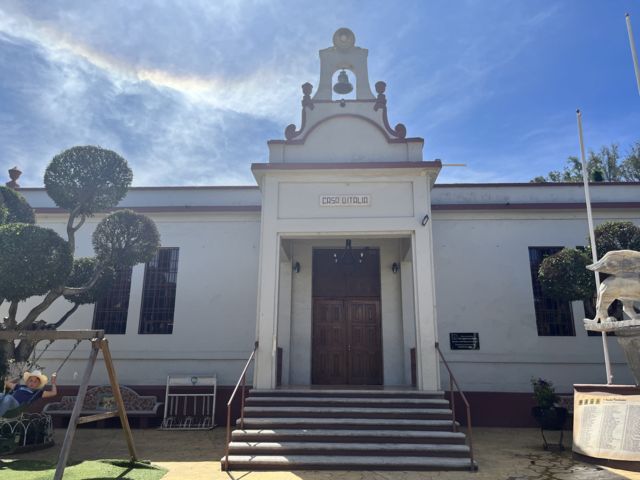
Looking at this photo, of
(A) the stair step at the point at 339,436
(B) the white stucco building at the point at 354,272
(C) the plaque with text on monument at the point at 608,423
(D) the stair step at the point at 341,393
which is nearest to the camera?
(C) the plaque with text on monument at the point at 608,423

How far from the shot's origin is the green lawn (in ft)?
18.5

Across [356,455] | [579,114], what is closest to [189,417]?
[356,455]

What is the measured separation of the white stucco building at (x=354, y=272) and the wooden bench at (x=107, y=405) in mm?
432

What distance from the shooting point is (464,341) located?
33.6 ft

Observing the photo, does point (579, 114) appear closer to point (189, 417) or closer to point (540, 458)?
point (540, 458)

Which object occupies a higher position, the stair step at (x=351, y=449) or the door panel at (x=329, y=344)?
the door panel at (x=329, y=344)

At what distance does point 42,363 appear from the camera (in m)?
10.5

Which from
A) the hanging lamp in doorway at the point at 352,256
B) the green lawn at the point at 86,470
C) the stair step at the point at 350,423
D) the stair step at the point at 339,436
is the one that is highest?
the hanging lamp in doorway at the point at 352,256

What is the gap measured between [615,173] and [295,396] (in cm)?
2119

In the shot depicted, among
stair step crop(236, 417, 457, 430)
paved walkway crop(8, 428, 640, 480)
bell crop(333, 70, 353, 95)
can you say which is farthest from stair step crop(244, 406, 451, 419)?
bell crop(333, 70, 353, 95)

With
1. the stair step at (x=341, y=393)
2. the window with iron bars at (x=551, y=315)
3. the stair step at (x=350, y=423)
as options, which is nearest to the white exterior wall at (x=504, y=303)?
the window with iron bars at (x=551, y=315)

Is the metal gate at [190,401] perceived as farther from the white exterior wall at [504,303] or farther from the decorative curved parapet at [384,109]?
the decorative curved parapet at [384,109]

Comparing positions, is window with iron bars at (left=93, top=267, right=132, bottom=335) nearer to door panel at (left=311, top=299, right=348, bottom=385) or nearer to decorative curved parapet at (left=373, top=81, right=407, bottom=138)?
door panel at (left=311, top=299, right=348, bottom=385)

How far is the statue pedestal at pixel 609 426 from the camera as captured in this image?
622 cm
